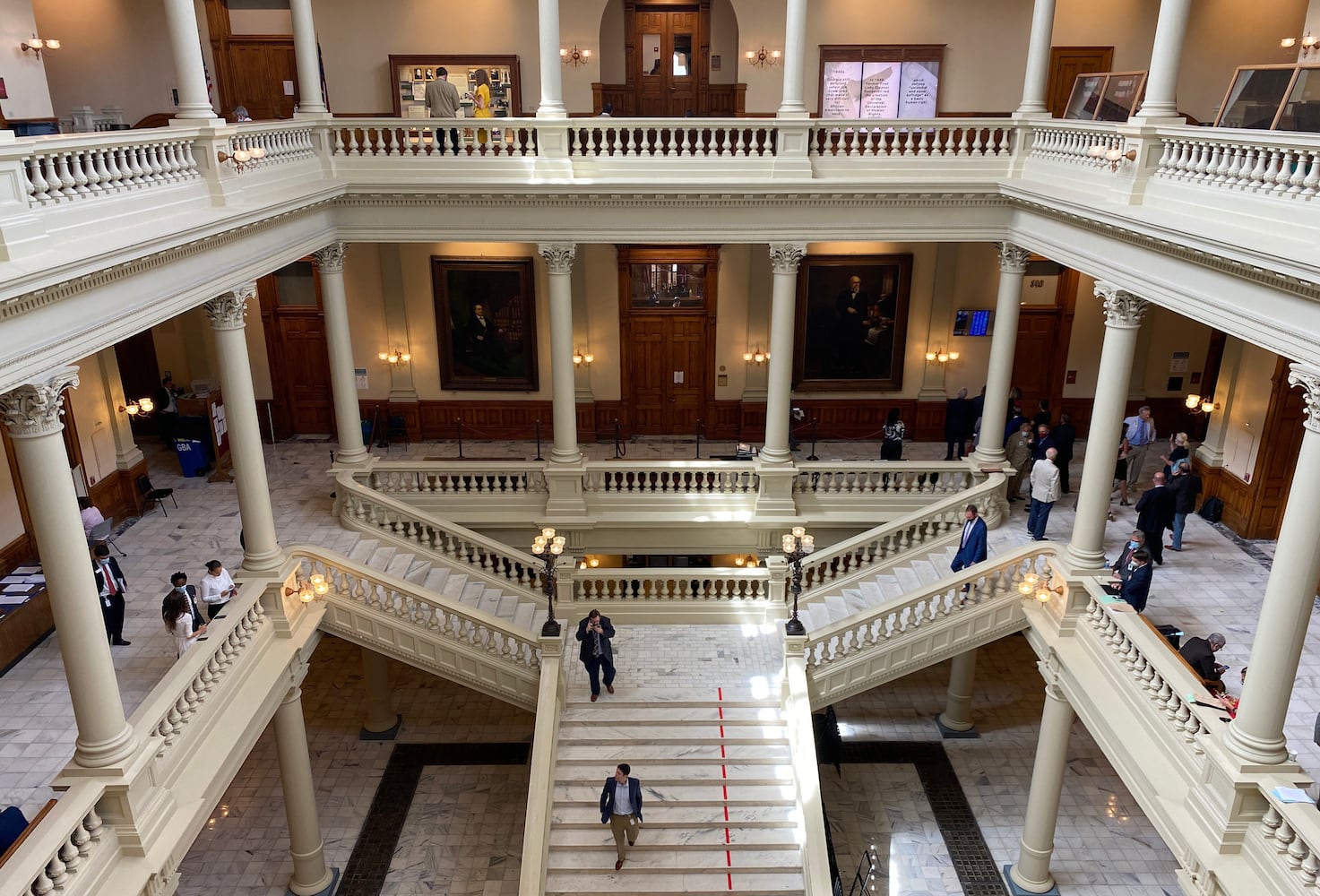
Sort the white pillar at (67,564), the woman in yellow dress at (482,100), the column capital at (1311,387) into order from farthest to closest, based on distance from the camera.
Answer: the woman in yellow dress at (482,100) < the column capital at (1311,387) < the white pillar at (67,564)

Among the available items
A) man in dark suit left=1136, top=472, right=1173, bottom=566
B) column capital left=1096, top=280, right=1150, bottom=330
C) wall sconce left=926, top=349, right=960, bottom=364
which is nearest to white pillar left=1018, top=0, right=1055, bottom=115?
column capital left=1096, top=280, right=1150, bottom=330

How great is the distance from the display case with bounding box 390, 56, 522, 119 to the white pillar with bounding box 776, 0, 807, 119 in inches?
226

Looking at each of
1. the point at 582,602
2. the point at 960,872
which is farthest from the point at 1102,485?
the point at 582,602

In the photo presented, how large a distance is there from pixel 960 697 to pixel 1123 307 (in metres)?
6.82

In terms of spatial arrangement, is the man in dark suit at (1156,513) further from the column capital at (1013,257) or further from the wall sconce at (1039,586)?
the column capital at (1013,257)

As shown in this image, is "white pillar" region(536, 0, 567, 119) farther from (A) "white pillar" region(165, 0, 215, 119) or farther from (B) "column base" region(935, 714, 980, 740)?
(B) "column base" region(935, 714, 980, 740)

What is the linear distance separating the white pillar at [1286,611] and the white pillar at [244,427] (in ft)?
33.0

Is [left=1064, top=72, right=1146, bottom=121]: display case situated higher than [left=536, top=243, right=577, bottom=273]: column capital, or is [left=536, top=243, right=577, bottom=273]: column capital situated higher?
[left=1064, top=72, right=1146, bottom=121]: display case

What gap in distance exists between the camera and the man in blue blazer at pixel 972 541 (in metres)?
12.6

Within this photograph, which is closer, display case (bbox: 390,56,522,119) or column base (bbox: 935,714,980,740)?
column base (bbox: 935,714,980,740)

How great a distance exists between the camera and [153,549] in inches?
530

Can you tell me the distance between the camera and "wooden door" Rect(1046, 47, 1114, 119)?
1689 centimetres

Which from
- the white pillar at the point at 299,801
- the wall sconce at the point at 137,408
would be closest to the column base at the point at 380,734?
the white pillar at the point at 299,801

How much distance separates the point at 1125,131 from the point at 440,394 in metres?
13.0
